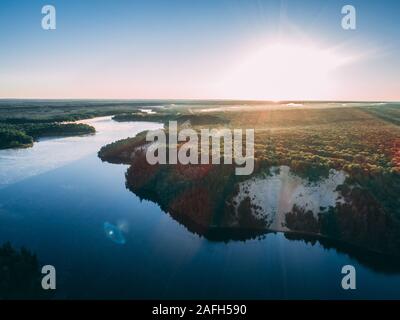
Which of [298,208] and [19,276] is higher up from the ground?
[298,208]

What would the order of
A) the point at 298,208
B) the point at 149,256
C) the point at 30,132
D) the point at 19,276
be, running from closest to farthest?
1. the point at 19,276
2. the point at 149,256
3. the point at 298,208
4. the point at 30,132

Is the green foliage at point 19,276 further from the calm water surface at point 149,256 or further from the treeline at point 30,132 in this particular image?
the treeline at point 30,132

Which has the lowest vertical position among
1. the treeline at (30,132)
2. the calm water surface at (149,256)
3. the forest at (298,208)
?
the calm water surface at (149,256)

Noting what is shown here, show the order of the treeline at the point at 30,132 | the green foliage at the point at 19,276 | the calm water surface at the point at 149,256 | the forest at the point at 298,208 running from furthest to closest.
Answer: the treeline at the point at 30,132
the forest at the point at 298,208
the calm water surface at the point at 149,256
the green foliage at the point at 19,276

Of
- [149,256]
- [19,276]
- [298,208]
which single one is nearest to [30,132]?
[149,256]

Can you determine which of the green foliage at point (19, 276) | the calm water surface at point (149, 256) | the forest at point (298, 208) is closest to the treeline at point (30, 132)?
the calm water surface at point (149, 256)

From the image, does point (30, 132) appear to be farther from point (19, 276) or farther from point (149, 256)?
point (19, 276)

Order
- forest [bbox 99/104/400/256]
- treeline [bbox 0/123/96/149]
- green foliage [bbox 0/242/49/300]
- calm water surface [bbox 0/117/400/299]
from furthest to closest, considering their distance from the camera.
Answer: treeline [bbox 0/123/96/149] < forest [bbox 99/104/400/256] < calm water surface [bbox 0/117/400/299] < green foliage [bbox 0/242/49/300]

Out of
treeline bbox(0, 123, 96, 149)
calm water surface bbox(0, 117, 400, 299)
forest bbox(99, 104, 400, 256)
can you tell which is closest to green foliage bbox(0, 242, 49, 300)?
calm water surface bbox(0, 117, 400, 299)

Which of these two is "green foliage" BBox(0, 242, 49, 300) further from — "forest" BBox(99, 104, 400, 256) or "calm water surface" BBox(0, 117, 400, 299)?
"forest" BBox(99, 104, 400, 256)
